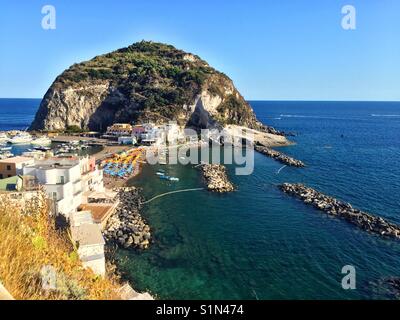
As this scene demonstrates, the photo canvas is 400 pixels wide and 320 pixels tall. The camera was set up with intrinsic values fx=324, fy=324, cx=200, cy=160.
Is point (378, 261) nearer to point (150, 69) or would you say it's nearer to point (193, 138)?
point (193, 138)

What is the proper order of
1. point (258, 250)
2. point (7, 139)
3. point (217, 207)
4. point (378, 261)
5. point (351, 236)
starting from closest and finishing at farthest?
point (378, 261) → point (258, 250) → point (351, 236) → point (217, 207) → point (7, 139)

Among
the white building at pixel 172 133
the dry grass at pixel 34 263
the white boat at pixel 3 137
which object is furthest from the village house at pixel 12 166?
the white boat at pixel 3 137

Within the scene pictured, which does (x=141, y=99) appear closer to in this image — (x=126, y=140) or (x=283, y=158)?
(x=126, y=140)

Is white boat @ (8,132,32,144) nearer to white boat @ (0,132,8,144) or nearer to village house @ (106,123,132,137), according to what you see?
white boat @ (0,132,8,144)

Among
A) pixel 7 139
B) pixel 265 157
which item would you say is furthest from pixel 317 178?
pixel 7 139

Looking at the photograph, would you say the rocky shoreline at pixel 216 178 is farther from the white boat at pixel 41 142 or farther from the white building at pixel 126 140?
the white boat at pixel 41 142

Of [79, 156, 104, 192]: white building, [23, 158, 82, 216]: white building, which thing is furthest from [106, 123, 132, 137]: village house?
[23, 158, 82, 216]: white building

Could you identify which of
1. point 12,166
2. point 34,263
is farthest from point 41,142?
point 34,263
